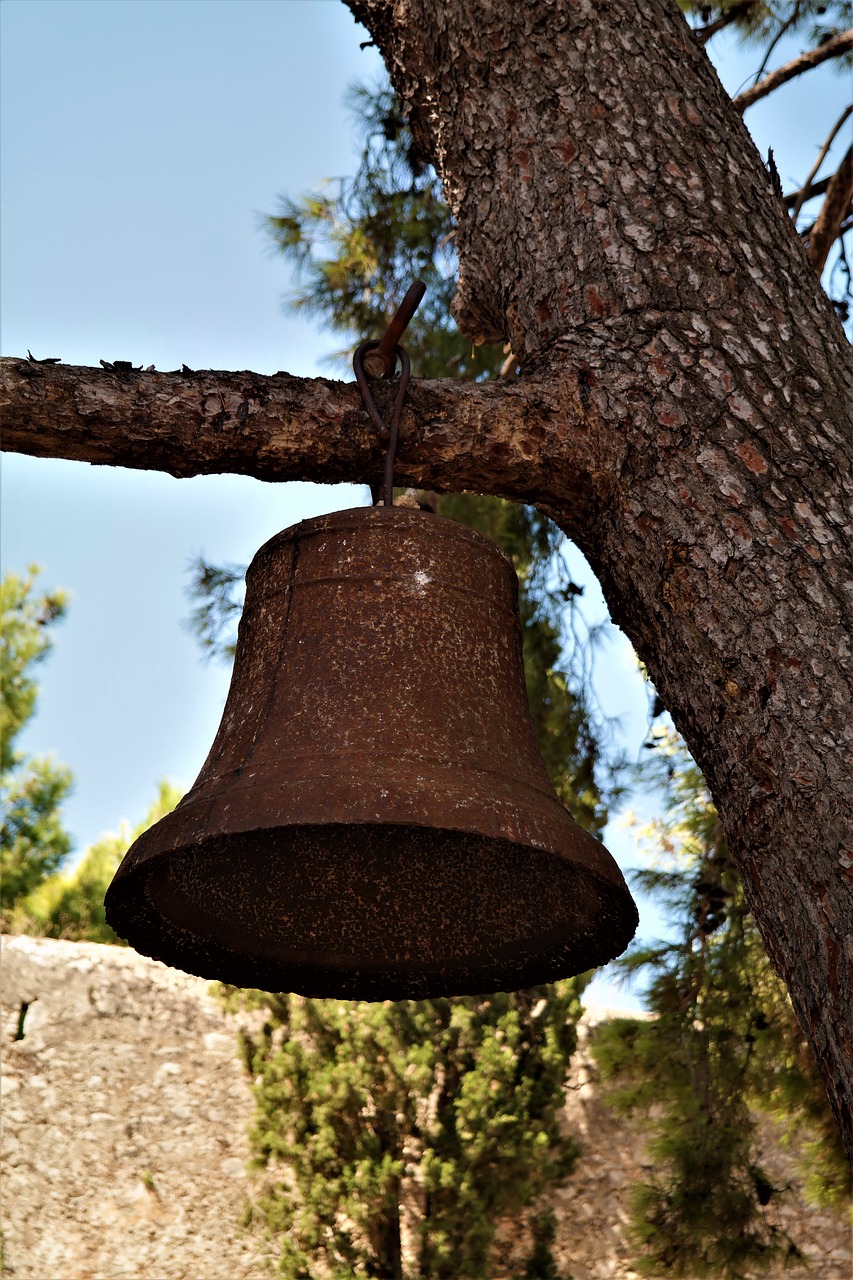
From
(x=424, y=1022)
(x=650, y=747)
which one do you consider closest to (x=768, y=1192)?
(x=650, y=747)

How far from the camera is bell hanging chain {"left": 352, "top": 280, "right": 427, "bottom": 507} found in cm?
158

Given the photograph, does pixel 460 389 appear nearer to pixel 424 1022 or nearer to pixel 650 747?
pixel 650 747

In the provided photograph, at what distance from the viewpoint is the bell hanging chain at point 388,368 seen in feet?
5.18

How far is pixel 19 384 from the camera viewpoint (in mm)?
1485

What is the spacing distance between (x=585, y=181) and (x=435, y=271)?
114 inches

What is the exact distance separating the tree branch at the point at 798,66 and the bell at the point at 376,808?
166 centimetres

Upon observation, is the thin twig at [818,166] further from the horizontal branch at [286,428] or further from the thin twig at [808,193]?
the horizontal branch at [286,428]

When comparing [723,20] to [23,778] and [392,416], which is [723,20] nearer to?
[392,416]

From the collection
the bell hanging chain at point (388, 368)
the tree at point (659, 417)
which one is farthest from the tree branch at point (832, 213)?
the bell hanging chain at point (388, 368)

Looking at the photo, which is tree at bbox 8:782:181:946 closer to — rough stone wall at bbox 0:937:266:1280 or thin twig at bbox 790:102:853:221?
rough stone wall at bbox 0:937:266:1280

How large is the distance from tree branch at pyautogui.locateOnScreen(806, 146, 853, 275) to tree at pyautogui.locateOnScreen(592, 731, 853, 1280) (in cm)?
151

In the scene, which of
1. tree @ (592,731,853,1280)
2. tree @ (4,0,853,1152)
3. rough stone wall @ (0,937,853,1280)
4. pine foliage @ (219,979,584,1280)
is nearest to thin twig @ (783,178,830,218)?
tree @ (4,0,853,1152)

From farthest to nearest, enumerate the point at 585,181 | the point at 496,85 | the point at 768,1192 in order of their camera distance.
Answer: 1. the point at 768,1192
2. the point at 496,85
3. the point at 585,181

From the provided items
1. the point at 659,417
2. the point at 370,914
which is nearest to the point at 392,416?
the point at 659,417
